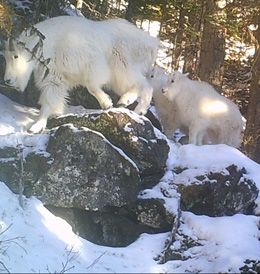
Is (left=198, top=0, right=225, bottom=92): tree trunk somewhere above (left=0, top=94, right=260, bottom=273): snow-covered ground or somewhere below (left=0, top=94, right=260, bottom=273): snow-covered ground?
above

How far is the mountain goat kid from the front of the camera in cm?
927

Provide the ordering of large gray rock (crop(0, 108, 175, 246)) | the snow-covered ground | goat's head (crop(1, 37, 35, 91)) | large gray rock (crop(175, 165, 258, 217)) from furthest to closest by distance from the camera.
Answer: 1. goat's head (crop(1, 37, 35, 91))
2. large gray rock (crop(175, 165, 258, 217))
3. large gray rock (crop(0, 108, 175, 246))
4. the snow-covered ground

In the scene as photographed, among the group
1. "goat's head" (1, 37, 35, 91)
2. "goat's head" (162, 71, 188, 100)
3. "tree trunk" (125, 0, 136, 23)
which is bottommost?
"goat's head" (162, 71, 188, 100)

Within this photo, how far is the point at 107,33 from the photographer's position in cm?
812

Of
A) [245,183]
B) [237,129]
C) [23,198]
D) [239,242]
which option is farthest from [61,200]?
[237,129]

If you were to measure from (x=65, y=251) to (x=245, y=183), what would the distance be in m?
3.32

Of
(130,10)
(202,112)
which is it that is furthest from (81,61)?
(130,10)

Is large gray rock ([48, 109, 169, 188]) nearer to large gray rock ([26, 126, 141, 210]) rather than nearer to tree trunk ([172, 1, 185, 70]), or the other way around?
large gray rock ([26, 126, 141, 210])

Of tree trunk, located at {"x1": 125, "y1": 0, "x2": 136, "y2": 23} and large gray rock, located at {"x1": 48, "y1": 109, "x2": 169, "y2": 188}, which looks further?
tree trunk, located at {"x1": 125, "y1": 0, "x2": 136, "y2": 23}

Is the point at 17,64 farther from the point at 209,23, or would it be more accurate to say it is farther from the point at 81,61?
the point at 209,23

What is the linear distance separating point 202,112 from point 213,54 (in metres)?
2.96

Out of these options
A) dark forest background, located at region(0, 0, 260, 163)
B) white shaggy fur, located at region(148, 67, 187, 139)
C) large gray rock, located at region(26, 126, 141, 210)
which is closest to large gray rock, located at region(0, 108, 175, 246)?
large gray rock, located at region(26, 126, 141, 210)

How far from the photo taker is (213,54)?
11.7m

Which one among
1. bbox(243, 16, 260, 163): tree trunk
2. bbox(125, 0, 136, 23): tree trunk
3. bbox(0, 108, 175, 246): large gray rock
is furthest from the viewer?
bbox(243, 16, 260, 163): tree trunk
